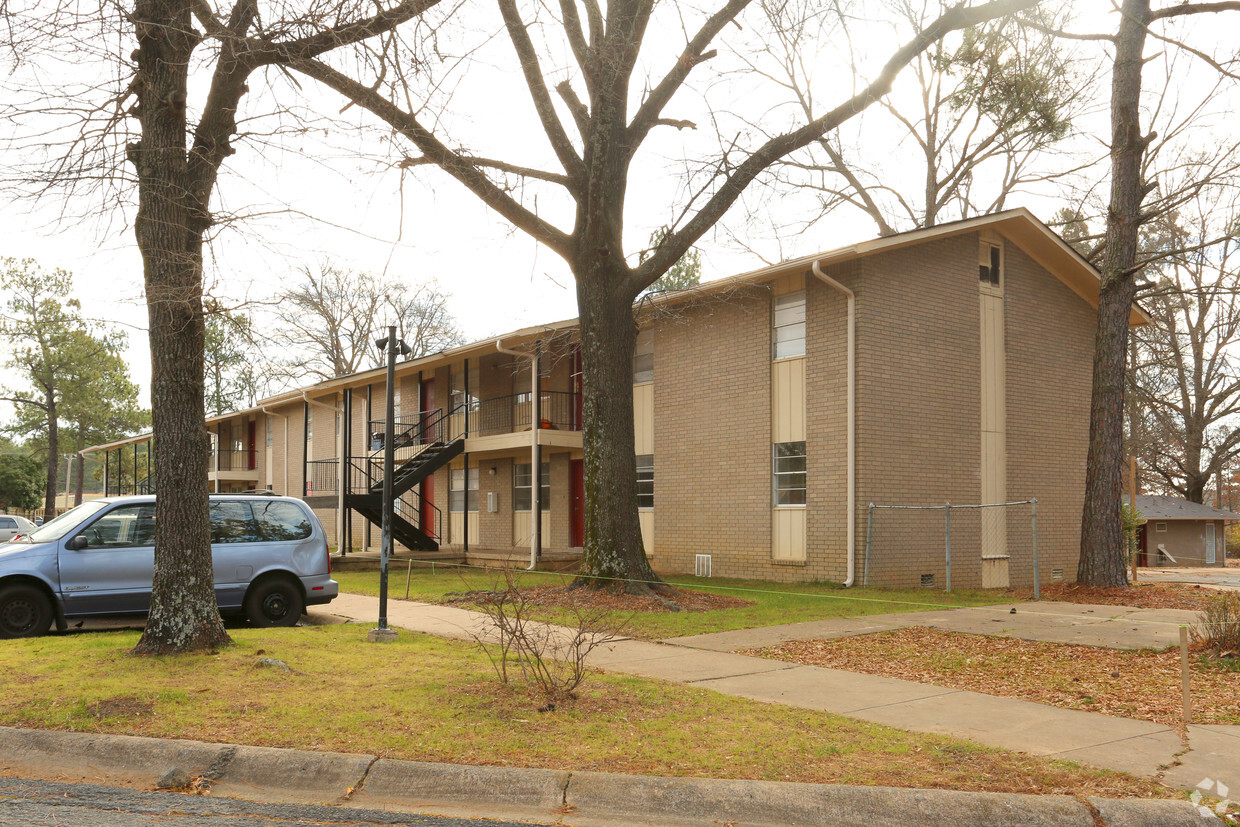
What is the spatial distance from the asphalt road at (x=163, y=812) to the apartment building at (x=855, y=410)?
41.0 feet

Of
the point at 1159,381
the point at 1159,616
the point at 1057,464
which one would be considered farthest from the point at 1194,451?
the point at 1159,616

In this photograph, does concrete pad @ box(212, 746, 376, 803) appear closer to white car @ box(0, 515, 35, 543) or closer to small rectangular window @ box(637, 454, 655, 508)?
small rectangular window @ box(637, 454, 655, 508)

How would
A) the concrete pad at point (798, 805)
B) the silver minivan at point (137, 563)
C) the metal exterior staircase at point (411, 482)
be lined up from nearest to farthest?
the concrete pad at point (798, 805)
the silver minivan at point (137, 563)
the metal exterior staircase at point (411, 482)

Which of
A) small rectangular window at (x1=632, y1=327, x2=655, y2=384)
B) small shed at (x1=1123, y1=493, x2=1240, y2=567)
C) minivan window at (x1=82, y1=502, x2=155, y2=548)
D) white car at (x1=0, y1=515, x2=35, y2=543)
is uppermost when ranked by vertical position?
small rectangular window at (x1=632, y1=327, x2=655, y2=384)

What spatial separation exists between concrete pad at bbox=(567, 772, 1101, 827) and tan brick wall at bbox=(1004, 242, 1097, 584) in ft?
49.8

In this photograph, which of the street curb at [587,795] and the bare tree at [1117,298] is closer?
the street curb at [587,795]

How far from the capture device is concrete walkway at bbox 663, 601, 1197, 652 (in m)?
10.4

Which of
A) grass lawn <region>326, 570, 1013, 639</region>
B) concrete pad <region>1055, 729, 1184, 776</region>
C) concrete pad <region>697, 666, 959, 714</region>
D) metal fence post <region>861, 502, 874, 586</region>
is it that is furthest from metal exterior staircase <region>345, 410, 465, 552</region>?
concrete pad <region>1055, 729, 1184, 776</region>

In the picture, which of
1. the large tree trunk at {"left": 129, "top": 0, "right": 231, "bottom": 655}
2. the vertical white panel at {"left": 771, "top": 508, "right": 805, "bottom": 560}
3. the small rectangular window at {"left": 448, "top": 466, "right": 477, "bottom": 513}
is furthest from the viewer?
the small rectangular window at {"left": 448, "top": 466, "right": 477, "bottom": 513}

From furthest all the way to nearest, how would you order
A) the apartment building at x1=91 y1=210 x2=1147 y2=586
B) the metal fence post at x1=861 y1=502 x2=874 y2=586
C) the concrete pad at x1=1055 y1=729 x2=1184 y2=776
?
the apartment building at x1=91 y1=210 x2=1147 y2=586 < the metal fence post at x1=861 y1=502 x2=874 y2=586 < the concrete pad at x1=1055 y1=729 x2=1184 y2=776

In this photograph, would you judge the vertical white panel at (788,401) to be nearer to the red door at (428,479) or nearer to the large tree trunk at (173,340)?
the large tree trunk at (173,340)

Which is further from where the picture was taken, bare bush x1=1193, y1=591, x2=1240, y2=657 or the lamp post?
the lamp post

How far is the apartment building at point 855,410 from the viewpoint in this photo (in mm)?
16719

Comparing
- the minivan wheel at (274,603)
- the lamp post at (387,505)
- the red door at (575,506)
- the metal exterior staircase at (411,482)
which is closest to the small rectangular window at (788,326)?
the red door at (575,506)
